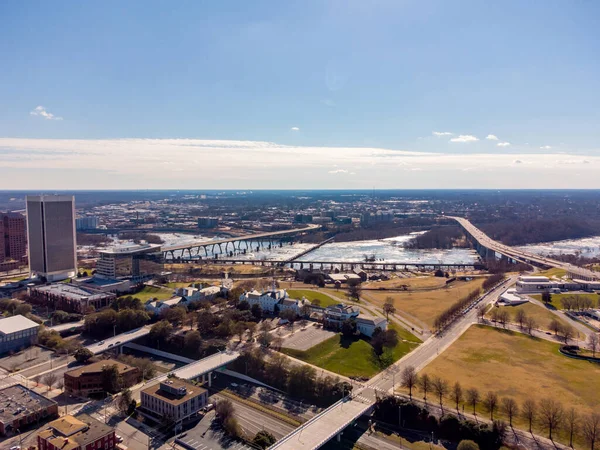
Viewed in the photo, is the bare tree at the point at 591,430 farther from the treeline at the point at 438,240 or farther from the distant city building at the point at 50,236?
the treeline at the point at 438,240

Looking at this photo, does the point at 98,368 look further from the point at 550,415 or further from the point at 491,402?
the point at 550,415

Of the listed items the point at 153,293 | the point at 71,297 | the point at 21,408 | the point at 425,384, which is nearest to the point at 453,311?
the point at 425,384

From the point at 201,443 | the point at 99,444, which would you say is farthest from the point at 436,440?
the point at 99,444

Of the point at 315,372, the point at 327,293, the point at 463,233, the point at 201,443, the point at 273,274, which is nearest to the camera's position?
the point at 201,443

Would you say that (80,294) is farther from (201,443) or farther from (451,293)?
(451,293)

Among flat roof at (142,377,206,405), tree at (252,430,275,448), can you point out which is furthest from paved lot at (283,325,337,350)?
tree at (252,430,275,448)

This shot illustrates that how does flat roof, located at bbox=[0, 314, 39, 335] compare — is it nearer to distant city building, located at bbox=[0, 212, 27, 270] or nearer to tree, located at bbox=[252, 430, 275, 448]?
tree, located at bbox=[252, 430, 275, 448]
